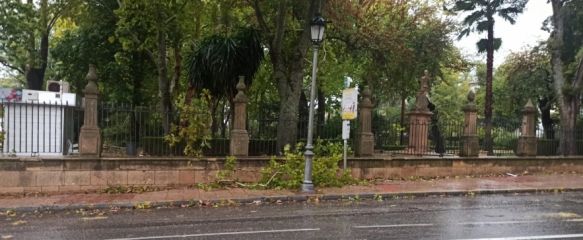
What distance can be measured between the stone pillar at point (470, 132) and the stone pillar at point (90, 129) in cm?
1126

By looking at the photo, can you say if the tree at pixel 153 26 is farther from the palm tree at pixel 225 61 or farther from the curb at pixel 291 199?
the curb at pixel 291 199

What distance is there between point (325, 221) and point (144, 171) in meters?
5.93

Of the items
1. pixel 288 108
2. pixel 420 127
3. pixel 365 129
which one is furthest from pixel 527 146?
pixel 288 108

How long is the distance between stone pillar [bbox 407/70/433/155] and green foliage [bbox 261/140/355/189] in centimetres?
542

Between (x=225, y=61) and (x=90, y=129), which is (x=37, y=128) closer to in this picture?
(x=90, y=129)

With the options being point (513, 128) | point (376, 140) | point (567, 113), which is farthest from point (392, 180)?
point (567, 113)

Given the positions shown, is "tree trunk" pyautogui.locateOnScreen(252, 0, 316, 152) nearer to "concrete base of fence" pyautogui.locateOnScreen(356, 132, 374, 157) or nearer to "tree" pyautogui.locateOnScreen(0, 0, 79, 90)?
"concrete base of fence" pyautogui.locateOnScreen(356, 132, 374, 157)

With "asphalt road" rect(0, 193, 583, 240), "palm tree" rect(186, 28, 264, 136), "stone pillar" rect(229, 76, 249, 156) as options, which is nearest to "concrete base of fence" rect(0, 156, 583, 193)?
"stone pillar" rect(229, 76, 249, 156)

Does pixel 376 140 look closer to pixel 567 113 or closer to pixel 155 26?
pixel 155 26

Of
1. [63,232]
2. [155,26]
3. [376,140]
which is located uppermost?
[155,26]

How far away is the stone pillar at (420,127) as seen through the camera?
19.4 meters

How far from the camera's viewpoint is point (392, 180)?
50.7ft

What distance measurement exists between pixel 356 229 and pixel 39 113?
8.94 meters

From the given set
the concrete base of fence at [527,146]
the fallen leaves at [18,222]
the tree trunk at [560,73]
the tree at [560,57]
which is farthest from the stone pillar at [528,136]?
the fallen leaves at [18,222]
